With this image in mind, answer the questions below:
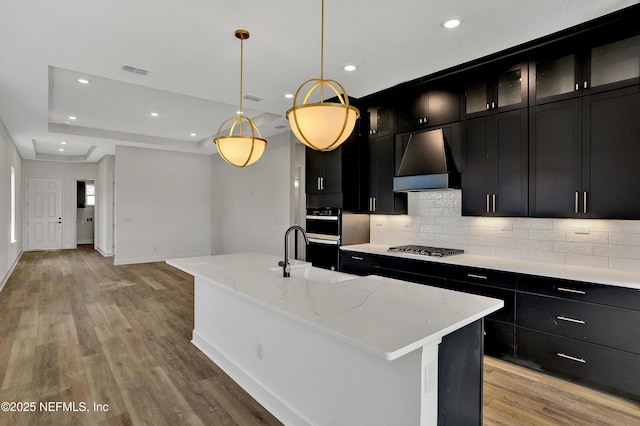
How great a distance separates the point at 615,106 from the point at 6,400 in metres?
4.95

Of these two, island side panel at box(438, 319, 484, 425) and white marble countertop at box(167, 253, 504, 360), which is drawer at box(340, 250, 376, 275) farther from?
island side panel at box(438, 319, 484, 425)

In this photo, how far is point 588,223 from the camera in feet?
9.89

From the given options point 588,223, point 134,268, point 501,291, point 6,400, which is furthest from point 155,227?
point 588,223

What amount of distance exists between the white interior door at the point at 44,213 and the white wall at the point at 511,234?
10.7m

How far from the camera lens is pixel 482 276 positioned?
3.12 metres

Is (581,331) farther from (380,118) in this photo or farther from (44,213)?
(44,213)

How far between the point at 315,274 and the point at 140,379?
1613 millimetres

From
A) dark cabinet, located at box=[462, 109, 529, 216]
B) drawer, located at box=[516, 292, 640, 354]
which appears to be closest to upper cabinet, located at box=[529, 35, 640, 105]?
dark cabinet, located at box=[462, 109, 529, 216]

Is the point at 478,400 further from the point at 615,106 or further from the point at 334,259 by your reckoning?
the point at 334,259

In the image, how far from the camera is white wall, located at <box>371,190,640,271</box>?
286 centimetres

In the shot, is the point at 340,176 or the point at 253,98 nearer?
the point at 253,98

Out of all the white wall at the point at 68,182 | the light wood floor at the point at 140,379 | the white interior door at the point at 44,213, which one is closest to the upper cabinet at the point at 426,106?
the light wood floor at the point at 140,379

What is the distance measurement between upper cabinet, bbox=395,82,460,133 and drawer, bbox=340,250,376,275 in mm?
1578

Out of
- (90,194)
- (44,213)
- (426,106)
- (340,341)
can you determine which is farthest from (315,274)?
(90,194)
